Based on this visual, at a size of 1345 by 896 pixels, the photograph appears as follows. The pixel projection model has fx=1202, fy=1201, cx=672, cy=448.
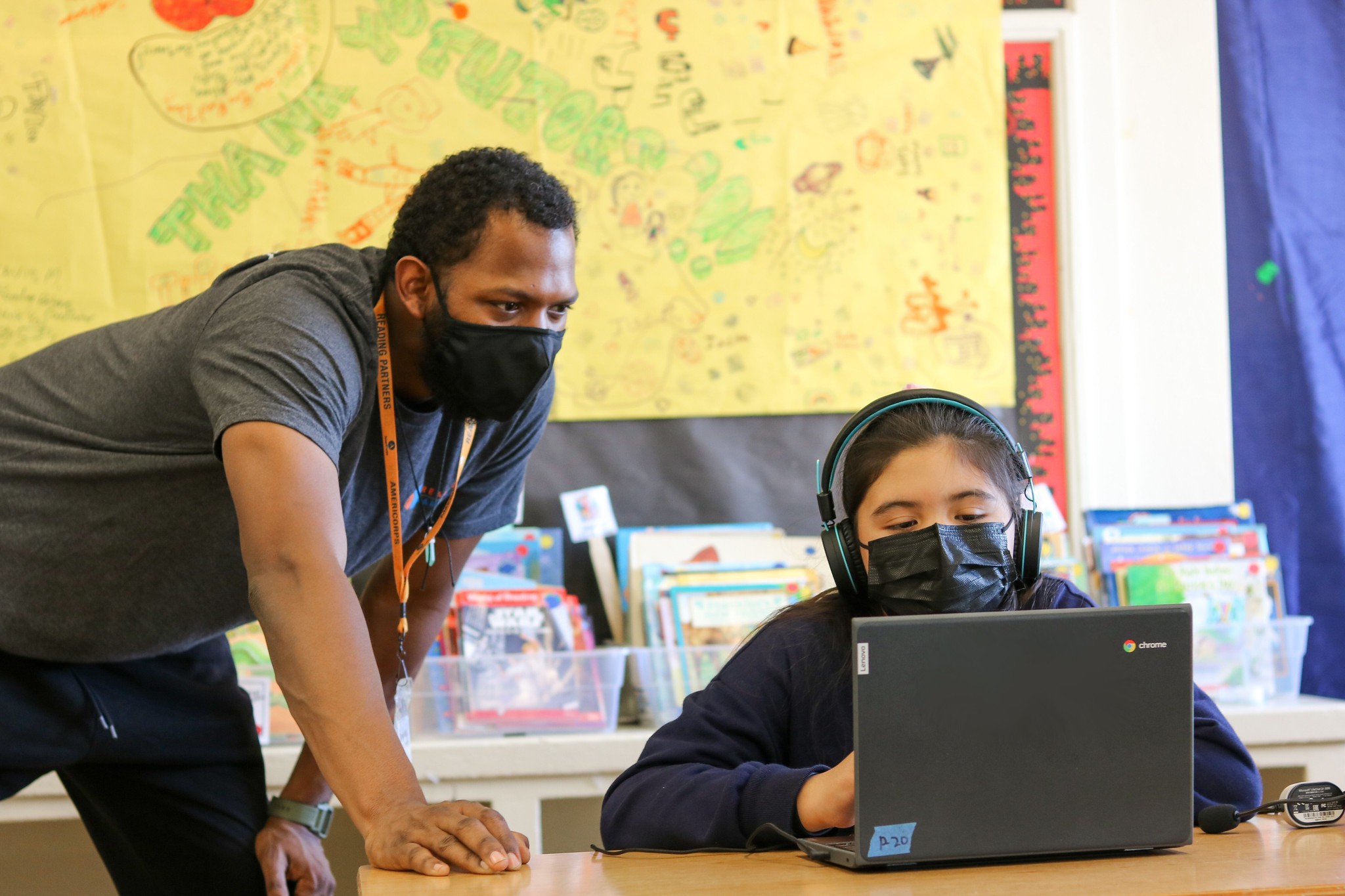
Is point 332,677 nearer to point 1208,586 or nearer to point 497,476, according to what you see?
point 497,476

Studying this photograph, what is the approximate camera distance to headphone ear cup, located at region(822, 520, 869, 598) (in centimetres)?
123

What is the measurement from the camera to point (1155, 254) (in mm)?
2551

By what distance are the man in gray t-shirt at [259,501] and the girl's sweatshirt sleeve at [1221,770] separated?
730mm

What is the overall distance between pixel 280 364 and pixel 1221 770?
3.32 ft

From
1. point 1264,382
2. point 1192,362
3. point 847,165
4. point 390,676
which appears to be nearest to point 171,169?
point 390,676

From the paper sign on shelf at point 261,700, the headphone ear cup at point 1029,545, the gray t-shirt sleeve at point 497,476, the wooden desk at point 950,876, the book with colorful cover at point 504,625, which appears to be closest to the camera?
the wooden desk at point 950,876

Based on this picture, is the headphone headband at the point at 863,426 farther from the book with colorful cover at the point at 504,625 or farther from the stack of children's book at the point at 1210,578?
the stack of children's book at the point at 1210,578

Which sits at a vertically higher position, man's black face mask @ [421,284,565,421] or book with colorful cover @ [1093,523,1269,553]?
man's black face mask @ [421,284,565,421]

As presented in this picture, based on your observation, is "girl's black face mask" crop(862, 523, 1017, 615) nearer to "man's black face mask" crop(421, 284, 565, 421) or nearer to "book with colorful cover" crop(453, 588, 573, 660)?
"man's black face mask" crop(421, 284, 565, 421)

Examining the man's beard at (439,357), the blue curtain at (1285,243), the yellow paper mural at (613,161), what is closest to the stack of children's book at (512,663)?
the yellow paper mural at (613,161)

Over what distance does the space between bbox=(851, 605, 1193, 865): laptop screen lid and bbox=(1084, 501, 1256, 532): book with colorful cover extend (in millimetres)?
1604

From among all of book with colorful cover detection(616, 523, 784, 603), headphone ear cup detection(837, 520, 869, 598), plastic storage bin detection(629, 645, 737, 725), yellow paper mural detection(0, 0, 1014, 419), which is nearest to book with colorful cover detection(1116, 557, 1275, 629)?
yellow paper mural detection(0, 0, 1014, 419)

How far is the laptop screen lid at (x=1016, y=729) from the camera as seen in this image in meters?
0.84

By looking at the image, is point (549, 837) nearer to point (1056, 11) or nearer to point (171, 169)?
point (171, 169)
